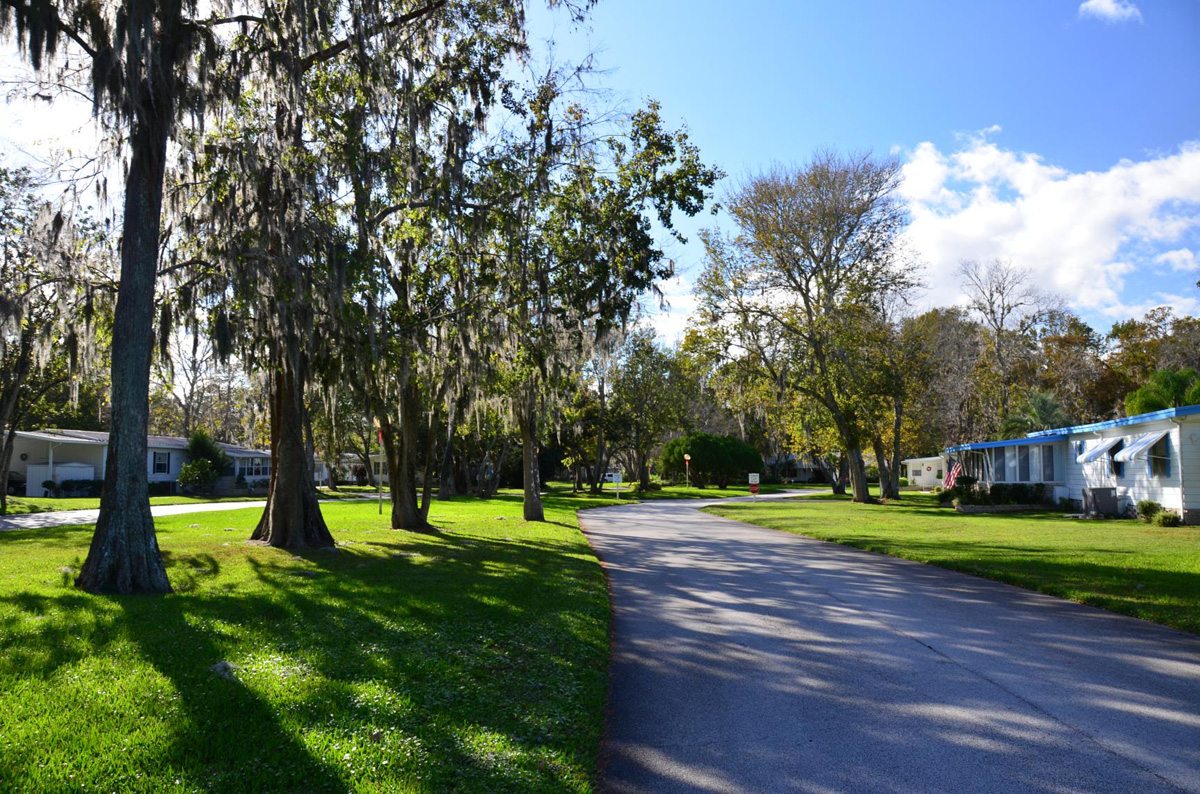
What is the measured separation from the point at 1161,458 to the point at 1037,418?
699 inches

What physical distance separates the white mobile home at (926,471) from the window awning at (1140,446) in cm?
3569

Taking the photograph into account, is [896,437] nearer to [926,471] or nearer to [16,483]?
[926,471]

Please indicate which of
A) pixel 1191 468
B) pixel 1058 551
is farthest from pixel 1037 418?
pixel 1058 551

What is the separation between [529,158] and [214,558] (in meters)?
9.02

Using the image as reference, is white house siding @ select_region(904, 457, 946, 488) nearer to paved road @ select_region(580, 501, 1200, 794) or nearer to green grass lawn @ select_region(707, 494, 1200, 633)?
green grass lawn @ select_region(707, 494, 1200, 633)

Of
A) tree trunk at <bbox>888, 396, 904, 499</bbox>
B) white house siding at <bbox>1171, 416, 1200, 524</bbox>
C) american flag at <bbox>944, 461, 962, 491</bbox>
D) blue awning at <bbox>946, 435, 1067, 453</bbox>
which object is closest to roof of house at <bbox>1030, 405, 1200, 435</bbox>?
white house siding at <bbox>1171, 416, 1200, 524</bbox>

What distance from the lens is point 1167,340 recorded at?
4588 centimetres

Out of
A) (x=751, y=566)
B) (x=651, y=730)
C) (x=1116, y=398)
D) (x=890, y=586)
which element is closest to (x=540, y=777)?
(x=651, y=730)

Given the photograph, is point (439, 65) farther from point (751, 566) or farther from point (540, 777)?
point (540, 777)

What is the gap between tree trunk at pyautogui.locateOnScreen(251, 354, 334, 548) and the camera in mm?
14844

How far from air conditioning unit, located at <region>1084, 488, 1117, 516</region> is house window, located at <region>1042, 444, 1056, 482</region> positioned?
5.78 meters

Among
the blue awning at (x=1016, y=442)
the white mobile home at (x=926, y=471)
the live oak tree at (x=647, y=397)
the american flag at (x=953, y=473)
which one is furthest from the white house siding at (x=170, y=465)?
the white mobile home at (x=926, y=471)

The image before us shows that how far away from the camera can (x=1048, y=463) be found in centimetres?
3089

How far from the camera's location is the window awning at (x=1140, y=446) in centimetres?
2198
